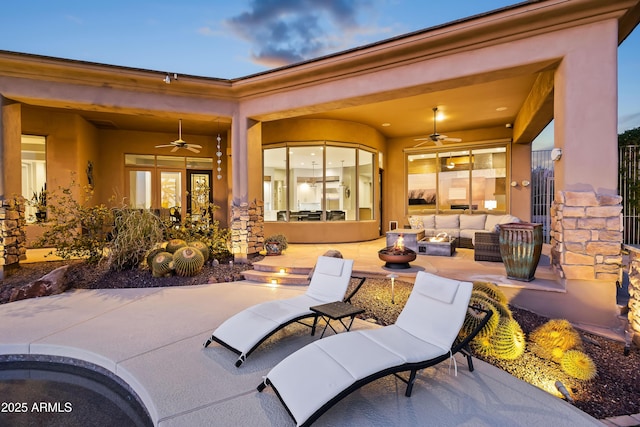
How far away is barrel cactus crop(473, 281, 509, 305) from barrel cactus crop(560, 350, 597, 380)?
0.98 m

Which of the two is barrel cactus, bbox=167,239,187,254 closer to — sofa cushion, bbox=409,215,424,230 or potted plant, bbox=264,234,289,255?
potted plant, bbox=264,234,289,255

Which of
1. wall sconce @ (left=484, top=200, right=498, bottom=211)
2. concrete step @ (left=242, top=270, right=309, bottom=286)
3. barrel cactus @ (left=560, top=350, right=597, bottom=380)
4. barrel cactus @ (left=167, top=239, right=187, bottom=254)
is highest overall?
wall sconce @ (left=484, top=200, right=498, bottom=211)

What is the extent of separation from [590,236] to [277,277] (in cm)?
456

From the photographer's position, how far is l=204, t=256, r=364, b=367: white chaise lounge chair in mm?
2852

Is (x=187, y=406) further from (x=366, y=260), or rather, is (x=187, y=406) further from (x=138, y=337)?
(x=366, y=260)

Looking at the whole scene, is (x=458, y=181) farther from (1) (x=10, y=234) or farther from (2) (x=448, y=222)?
(1) (x=10, y=234)

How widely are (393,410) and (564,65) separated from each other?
4.55 metres

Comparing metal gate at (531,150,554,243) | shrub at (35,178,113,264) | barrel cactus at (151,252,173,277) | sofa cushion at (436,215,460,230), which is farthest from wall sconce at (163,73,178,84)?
metal gate at (531,150,554,243)

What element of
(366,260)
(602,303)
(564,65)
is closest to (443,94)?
(564,65)

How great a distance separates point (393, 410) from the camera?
2.16 metres

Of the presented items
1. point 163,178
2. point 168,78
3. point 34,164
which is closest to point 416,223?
point 168,78

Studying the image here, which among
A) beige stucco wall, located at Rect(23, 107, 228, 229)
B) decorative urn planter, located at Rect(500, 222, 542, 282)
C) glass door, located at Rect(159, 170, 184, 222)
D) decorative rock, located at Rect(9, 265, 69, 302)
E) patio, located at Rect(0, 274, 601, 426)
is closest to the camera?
patio, located at Rect(0, 274, 601, 426)

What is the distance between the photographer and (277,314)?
3.19 metres

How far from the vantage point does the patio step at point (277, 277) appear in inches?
221
